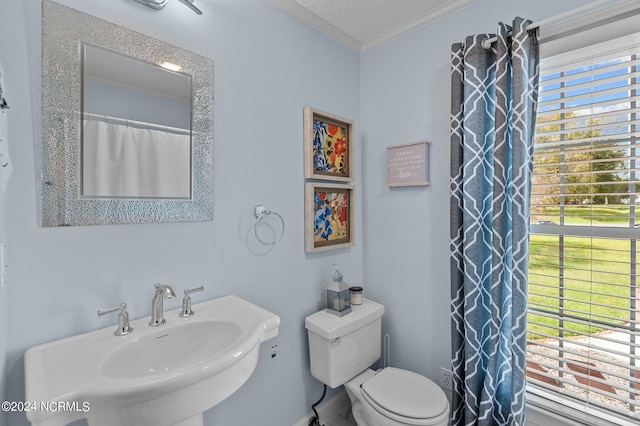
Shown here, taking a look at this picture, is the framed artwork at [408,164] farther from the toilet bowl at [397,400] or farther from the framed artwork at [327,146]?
the toilet bowl at [397,400]

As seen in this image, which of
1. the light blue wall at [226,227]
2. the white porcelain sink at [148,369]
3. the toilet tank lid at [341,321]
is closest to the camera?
the white porcelain sink at [148,369]

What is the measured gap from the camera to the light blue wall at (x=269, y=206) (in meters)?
Answer: 0.96

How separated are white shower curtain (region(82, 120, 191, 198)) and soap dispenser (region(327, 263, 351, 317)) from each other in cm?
95

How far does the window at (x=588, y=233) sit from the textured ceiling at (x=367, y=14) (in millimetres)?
702

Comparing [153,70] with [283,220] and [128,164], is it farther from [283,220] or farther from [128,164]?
[283,220]

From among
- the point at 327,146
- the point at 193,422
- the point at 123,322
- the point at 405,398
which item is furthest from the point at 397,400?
the point at 327,146

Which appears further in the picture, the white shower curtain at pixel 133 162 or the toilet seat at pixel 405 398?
the toilet seat at pixel 405 398

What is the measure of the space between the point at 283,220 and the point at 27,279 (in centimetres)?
103

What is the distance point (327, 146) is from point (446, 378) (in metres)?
1.55

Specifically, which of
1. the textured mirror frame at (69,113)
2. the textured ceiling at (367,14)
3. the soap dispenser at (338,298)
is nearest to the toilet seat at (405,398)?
the soap dispenser at (338,298)

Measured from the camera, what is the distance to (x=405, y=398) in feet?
4.82

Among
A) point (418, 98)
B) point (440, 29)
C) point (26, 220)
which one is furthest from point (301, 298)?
point (440, 29)

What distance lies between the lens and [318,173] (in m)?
1.80

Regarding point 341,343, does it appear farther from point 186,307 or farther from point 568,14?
point 568,14
